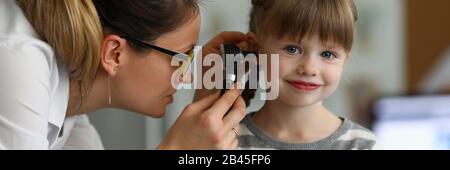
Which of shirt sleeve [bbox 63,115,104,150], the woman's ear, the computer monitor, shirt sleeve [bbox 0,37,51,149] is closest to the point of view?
shirt sleeve [bbox 0,37,51,149]

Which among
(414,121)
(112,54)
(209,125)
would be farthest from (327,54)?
(414,121)

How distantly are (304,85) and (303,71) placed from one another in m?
0.03

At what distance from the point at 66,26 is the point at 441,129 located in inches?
35.2

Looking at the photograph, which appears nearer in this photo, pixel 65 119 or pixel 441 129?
pixel 65 119

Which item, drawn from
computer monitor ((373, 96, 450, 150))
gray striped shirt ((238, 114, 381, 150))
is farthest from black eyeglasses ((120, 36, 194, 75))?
computer monitor ((373, 96, 450, 150))

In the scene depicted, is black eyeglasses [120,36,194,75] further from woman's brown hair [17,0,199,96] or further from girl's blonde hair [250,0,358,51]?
girl's blonde hair [250,0,358,51]

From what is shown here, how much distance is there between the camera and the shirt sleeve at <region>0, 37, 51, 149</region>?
0.88 meters

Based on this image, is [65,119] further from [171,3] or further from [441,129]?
[441,129]

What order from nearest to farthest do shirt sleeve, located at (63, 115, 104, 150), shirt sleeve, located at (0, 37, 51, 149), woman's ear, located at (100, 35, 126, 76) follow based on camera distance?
shirt sleeve, located at (0, 37, 51, 149) < woman's ear, located at (100, 35, 126, 76) < shirt sleeve, located at (63, 115, 104, 150)

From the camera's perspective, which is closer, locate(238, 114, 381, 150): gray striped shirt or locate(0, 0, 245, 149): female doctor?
locate(0, 0, 245, 149): female doctor

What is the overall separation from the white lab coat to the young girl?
0.92 ft

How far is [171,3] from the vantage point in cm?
100

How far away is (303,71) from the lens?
960 mm
